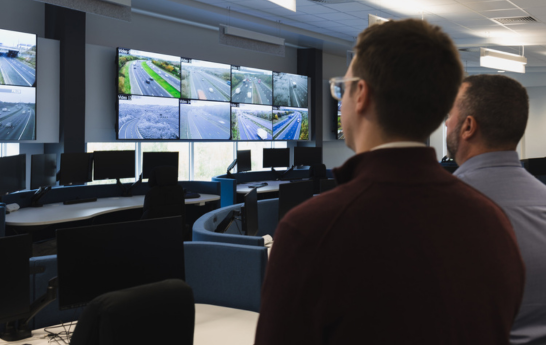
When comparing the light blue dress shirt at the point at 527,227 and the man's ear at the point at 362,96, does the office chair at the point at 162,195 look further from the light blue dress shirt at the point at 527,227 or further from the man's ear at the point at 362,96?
the man's ear at the point at 362,96

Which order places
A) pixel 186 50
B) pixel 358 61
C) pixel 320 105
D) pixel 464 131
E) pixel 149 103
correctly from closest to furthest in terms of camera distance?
pixel 358 61 < pixel 464 131 < pixel 149 103 < pixel 186 50 < pixel 320 105

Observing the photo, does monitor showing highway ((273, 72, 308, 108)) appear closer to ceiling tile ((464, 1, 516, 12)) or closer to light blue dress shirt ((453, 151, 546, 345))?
ceiling tile ((464, 1, 516, 12))

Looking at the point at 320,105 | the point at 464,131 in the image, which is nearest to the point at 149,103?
the point at 320,105

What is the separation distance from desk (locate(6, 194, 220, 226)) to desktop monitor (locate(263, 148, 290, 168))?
240cm

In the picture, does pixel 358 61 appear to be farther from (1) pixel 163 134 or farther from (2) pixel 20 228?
(1) pixel 163 134

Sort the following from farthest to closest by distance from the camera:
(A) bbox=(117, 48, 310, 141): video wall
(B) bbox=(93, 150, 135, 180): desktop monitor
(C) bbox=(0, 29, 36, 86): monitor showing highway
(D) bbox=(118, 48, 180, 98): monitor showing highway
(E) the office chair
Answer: (A) bbox=(117, 48, 310, 141): video wall < (D) bbox=(118, 48, 180, 98): monitor showing highway < (B) bbox=(93, 150, 135, 180): desktop monitor < (C) bbox=(0, 29, 36, 86): monitor showing highway < (E) the office chair

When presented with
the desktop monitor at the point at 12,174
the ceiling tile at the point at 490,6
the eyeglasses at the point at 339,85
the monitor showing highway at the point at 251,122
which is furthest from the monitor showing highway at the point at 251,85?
the eyeglasses at the point at 339,85

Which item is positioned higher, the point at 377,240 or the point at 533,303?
the point at 377,240

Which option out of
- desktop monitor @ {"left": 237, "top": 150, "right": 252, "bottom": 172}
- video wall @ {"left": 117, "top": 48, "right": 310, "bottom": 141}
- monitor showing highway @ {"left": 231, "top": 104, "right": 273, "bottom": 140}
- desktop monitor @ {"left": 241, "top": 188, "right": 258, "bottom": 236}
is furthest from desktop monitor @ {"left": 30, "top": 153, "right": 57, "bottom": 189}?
monitor showing highway @ {"left": 231, "top": 104, "right": 273, "bottom": 140}

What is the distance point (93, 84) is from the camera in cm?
631

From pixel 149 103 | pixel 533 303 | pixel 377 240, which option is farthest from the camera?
pixel 149 103

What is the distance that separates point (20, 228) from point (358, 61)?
461cm

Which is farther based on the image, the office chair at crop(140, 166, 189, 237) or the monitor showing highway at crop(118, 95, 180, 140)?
the monitor showing highway at crop(118, 95, 180, 140)

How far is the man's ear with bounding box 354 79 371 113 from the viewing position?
71 cm
